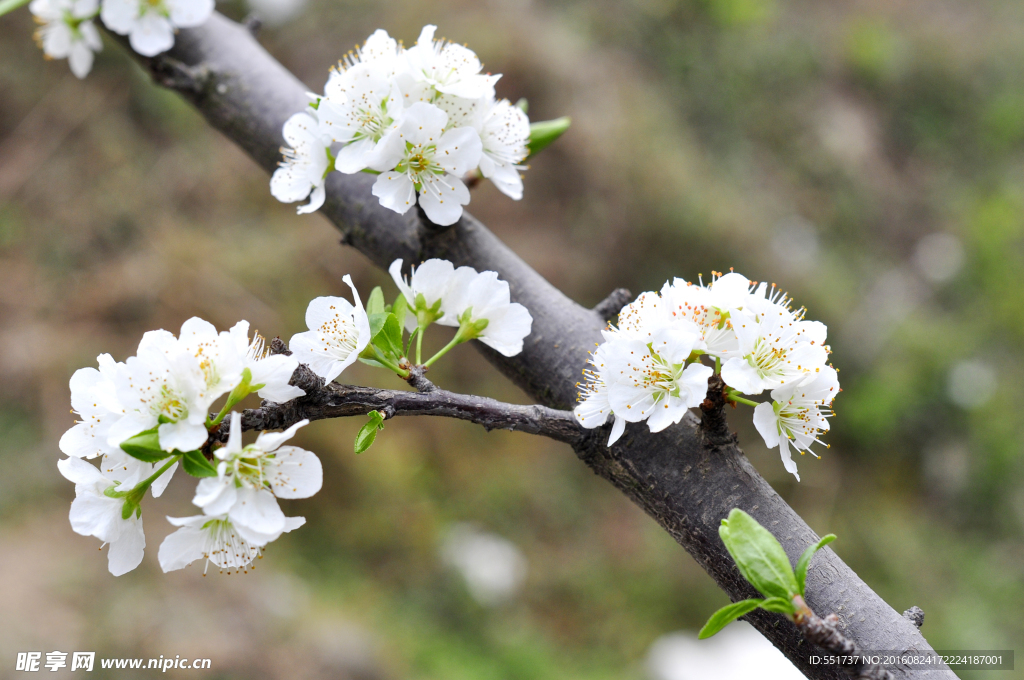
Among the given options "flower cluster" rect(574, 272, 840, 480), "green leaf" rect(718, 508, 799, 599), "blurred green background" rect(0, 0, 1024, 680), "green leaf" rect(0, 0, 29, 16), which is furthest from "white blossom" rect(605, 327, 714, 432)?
"blurred green background" rect(0, 0, 1024, 680)

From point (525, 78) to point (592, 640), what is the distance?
2437 millimetres

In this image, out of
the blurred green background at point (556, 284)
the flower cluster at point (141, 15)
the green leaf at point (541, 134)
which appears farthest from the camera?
the blurred green background at point (556, 284)

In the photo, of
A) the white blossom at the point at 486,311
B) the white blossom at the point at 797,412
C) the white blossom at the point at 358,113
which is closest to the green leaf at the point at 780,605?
the white blossom at the point at 797,412

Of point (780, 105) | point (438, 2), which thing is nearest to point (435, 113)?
point (438, 2)

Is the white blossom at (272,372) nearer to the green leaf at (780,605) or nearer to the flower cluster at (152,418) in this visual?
the flower cluster at (152,418)

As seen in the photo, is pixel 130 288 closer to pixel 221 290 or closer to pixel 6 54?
pixel 221 290

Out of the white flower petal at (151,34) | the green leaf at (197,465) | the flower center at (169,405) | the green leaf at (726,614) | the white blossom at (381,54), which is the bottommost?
the green leaf at (197,465)

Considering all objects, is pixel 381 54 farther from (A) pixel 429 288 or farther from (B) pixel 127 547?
(B) pixel 127 547

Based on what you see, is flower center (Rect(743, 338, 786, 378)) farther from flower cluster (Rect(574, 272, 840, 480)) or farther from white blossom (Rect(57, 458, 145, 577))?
white blossom (Rect(57, 458, 145, 577))

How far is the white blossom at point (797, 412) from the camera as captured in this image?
0.60m

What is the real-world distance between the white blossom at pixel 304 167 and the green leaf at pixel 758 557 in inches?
23.1

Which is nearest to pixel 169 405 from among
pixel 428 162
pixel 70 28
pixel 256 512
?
pixel 256 512

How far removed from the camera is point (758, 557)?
1.82ft

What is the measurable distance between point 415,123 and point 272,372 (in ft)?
0.97
